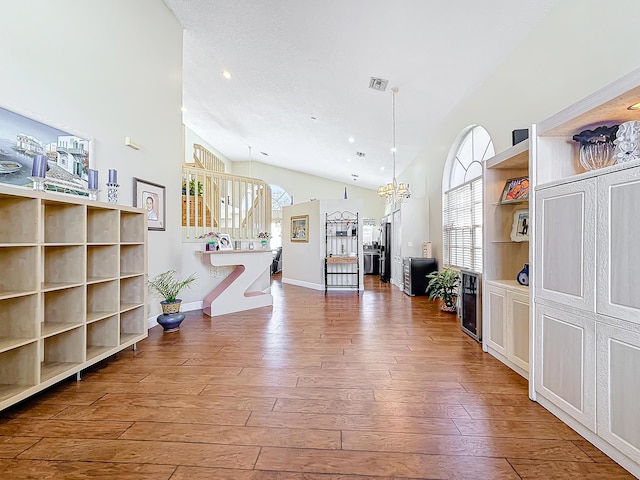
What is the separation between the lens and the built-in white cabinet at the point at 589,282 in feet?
4.97

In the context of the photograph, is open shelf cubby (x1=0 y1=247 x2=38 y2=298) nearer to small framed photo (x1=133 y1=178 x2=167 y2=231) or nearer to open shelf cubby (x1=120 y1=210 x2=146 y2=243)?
open shelf cubby (x1=120 y1=210 x2=146 y2=243)

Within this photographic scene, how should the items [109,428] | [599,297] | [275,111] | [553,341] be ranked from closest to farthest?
[599,297]
[109,428]
[553,341]
[275,111]

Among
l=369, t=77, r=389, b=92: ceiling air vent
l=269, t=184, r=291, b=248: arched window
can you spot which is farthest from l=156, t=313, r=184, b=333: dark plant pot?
l=269, t=184, r=291, b=248: arched window

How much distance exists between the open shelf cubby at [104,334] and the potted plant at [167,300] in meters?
0.98

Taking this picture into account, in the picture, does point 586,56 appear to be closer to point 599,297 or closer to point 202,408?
point 599,297

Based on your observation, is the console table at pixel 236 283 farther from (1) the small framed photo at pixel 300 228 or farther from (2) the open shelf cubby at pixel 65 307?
(1) the small framed photo at pixel 300 228

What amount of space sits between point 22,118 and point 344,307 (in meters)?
4.58

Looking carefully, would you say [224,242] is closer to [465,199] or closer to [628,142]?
[465,199]

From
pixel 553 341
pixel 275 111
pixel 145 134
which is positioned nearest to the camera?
pixel 553 341

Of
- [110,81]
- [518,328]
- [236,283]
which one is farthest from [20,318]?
[518,328]

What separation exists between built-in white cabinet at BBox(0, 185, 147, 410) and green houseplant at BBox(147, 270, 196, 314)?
706 mm

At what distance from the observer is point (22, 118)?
2.38 metres

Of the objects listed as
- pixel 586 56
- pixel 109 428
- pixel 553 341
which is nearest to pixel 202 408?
pixel 109 428

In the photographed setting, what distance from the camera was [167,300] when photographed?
3988mm
